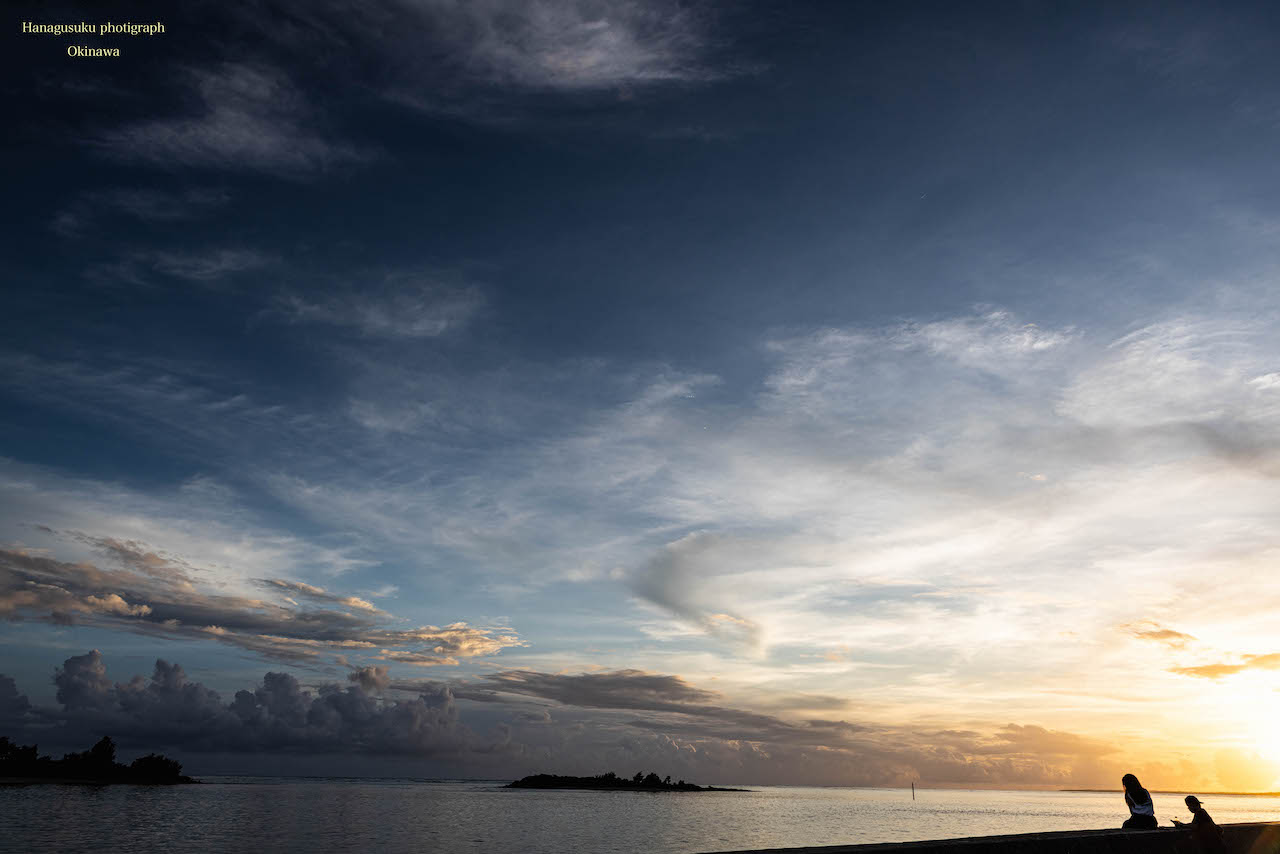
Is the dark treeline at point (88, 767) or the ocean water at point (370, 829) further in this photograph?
the dark treeline at point (88, 767)

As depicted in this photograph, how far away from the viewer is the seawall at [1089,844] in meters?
11.6

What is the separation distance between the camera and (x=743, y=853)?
10781 millimetres

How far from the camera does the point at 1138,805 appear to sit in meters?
20.5

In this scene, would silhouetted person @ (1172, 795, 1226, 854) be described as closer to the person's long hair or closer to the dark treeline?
the person's long hair

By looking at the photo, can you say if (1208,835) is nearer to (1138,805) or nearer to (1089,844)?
(1138,805)

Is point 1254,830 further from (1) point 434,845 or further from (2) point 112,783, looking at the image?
(2) point 112,783

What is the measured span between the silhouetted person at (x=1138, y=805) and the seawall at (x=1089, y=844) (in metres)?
1.61

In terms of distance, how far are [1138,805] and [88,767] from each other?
213836 millimetres

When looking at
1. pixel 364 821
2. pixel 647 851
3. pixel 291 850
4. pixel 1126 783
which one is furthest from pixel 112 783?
pixel 1126 783

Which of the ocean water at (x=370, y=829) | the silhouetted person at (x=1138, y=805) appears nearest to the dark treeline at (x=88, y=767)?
the ocean water at (x=370, y=829)

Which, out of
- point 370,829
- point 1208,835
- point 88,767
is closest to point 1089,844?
point 1208,835

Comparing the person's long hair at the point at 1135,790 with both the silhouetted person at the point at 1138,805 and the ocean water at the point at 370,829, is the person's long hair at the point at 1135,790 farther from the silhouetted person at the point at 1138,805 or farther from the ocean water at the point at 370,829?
the ocean water at the point at 370,829

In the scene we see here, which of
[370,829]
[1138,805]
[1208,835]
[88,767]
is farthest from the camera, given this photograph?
[88,767]

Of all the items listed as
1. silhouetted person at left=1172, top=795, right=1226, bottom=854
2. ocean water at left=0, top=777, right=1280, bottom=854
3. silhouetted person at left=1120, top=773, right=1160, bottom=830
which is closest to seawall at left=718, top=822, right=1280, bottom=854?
silhouetted person at left=1172, top=795, right=1226, bottom=854
